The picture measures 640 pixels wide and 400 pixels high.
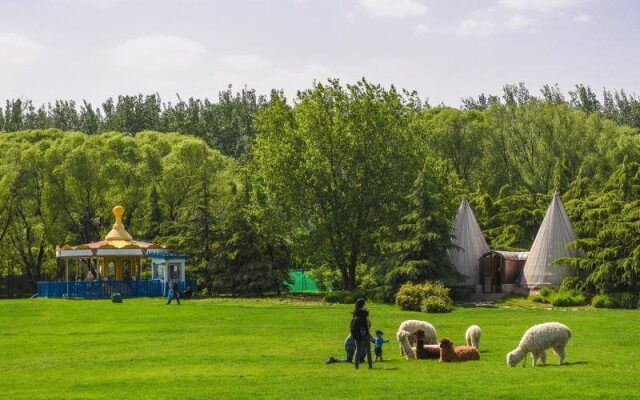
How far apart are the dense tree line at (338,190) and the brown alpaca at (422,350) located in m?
25.8

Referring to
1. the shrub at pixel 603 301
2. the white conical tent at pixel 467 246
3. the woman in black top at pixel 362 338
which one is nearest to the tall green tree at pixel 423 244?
the white conical tent at pixel 467 246

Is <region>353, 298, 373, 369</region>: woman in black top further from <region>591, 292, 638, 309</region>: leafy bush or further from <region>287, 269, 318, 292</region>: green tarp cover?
<region>287, 269, 318, 292</region>: green tarp cover

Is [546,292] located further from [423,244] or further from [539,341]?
[539,341]

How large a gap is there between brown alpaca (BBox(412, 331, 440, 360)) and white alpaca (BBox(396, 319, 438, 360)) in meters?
0.27

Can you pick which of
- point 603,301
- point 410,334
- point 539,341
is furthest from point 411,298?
point 539,341

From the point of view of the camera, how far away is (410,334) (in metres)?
26.5

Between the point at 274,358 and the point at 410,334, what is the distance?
3.80 m

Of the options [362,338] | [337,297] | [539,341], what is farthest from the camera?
[337,297]

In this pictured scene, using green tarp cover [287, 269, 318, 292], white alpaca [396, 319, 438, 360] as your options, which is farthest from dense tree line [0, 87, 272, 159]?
white alpaca [396, 319, 438, 360]

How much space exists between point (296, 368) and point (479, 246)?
36.9 meters

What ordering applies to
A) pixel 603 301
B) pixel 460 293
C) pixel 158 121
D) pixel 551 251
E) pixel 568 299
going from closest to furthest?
1. pixel 603 301
2. pixel 568 299
3. pixel 460 293
4. pixel 551 251
5. pixel 158 121

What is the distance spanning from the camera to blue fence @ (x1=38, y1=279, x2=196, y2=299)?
61750 mm

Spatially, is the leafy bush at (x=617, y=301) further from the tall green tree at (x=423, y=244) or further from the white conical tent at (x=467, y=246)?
the white conical tent at (x=467, y=246)

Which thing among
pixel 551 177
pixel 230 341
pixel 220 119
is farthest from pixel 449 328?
pixel 220 119
